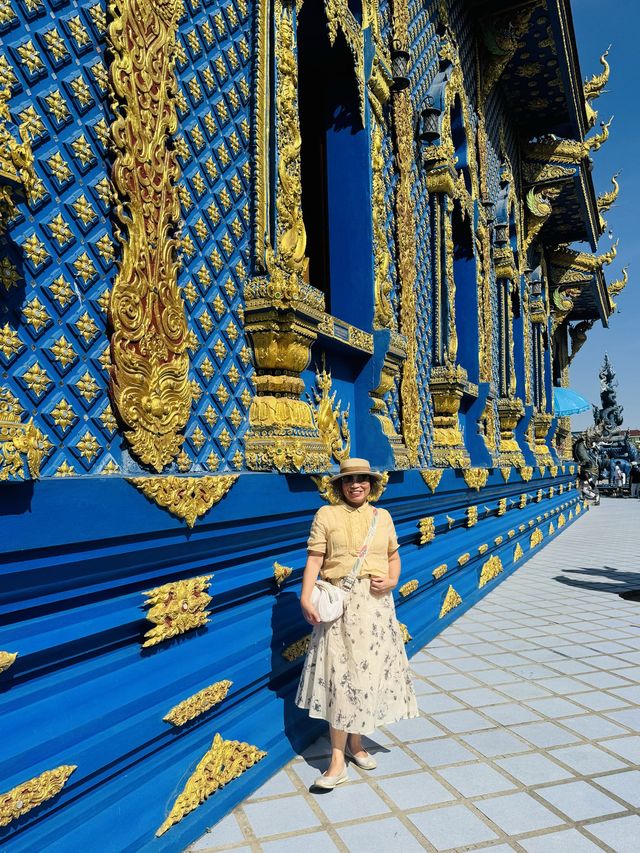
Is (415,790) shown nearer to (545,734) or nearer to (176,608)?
(545,734)

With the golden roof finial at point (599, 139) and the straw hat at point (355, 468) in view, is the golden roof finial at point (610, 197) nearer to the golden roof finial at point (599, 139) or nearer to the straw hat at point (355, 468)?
the golden roof finial at point (599, 139)

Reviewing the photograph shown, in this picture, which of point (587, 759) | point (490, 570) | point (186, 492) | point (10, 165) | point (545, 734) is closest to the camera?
point (10, 165)

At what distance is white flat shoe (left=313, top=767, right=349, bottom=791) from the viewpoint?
2.49m

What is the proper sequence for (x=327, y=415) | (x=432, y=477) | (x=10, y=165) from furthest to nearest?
1. (x=432, y=477)
2. (x=327, y=415)
3. (x=10, y=165)

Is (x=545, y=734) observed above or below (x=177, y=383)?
below

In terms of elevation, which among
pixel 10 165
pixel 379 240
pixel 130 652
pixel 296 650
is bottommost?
pixel 296 650

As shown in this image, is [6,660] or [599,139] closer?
[6,660]

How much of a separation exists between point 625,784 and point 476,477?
3.97 m

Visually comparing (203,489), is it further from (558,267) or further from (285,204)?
(558,267)

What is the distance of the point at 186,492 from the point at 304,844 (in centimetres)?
127

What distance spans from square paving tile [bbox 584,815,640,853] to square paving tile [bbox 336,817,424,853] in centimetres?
64

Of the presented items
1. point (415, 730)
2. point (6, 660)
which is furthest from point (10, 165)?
point (415, 730)

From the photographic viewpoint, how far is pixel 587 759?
279 centimetres

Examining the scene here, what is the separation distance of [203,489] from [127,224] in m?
0.94
